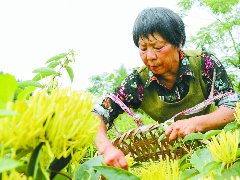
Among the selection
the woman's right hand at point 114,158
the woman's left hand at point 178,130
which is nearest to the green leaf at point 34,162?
the woman's right hand at point 114,158

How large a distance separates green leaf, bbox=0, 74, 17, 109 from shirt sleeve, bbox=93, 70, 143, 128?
1082 millimetres

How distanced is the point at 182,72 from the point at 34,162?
1190mm

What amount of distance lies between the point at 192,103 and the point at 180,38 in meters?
0.25

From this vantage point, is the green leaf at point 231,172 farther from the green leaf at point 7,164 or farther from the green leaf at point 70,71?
the green leaf at point 7,164

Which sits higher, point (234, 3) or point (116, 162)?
point (234, 3)

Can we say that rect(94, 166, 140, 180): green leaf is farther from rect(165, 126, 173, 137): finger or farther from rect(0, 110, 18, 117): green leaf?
rect(165, 126, 173, 137): finger

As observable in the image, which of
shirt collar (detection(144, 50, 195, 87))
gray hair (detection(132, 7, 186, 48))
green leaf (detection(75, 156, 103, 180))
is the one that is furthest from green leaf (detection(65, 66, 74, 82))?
shirt collar (detection(144, 50, 195, 87))

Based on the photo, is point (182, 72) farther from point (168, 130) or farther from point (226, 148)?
point (226, 148)

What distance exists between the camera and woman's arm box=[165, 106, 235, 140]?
1005mm

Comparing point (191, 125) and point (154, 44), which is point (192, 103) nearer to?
point (154, 44)

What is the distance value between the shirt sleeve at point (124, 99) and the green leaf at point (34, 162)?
1.07m

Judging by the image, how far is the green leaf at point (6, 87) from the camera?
0.96ft

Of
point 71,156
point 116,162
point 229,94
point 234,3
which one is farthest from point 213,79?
point 234,3

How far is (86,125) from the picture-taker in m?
0.30
